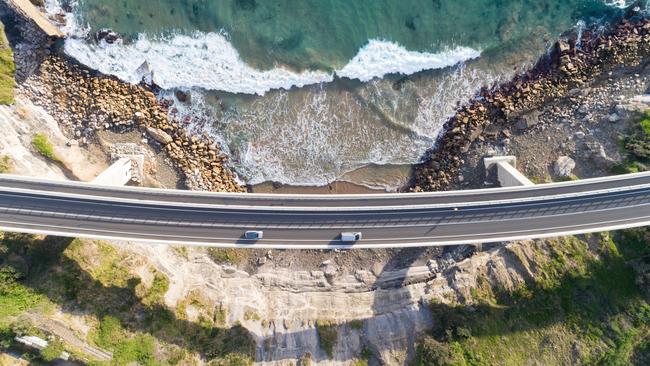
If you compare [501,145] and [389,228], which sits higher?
[501,145]

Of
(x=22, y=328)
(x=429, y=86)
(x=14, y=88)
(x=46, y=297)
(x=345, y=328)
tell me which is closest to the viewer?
(x=22, y=328)

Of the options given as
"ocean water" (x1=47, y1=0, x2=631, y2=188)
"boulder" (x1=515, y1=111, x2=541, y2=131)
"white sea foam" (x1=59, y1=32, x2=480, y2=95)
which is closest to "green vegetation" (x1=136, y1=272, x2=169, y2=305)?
"ocean water" (x1=47, y1=0, x2=631, y2=188)

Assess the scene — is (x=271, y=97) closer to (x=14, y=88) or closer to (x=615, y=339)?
(x=14, y=88)

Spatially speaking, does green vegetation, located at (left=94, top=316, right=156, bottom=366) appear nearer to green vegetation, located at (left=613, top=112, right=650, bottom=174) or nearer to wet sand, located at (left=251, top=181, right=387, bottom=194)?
wet sand, located at (left=251, top=181, right=387, bottom=194)

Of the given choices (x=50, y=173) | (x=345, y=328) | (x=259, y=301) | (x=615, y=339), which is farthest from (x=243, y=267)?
(x=615, y=339)

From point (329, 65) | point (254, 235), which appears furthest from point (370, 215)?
point (329, 65)

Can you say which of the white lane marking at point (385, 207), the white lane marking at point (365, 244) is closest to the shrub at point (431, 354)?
the white lane marking at point (365, 244)
